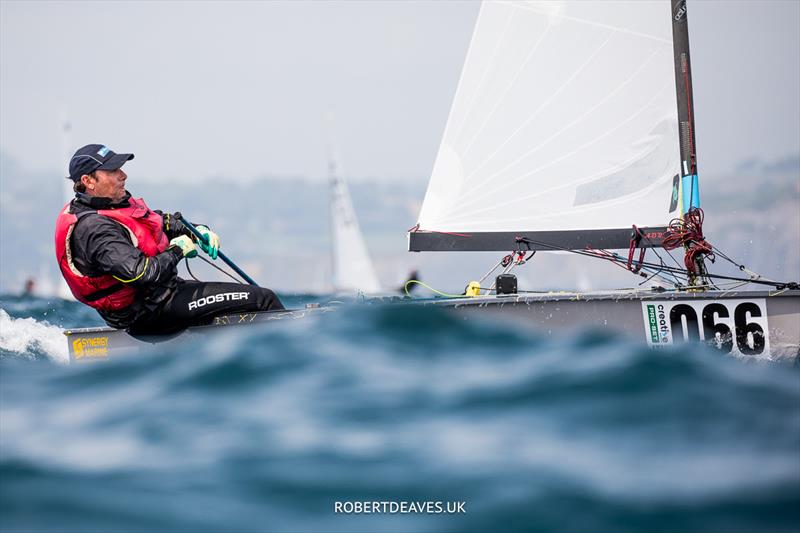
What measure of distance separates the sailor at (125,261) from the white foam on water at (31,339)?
818 mm

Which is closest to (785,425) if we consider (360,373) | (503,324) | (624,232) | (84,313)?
(360,373)

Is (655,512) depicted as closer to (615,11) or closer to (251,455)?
(251,455)

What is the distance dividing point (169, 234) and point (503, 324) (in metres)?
2.17

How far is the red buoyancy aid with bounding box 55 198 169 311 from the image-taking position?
515cm

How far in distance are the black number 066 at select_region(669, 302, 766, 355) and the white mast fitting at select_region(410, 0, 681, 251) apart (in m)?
1.80

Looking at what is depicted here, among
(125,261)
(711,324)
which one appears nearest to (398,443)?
(125,261)

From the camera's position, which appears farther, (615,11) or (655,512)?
(615,11)

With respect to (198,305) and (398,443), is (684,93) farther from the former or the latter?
(398,443)

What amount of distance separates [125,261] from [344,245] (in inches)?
862

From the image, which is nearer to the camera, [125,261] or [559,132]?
[125,261]

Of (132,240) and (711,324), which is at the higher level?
(132,240)

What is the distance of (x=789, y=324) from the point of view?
18.1 ft

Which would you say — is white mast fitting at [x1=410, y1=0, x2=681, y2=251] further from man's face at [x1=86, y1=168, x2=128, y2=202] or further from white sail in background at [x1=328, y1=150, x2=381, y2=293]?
white sail in background at [x1=328, y1=150, x2=381, y2=293]

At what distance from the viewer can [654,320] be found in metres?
5.52
